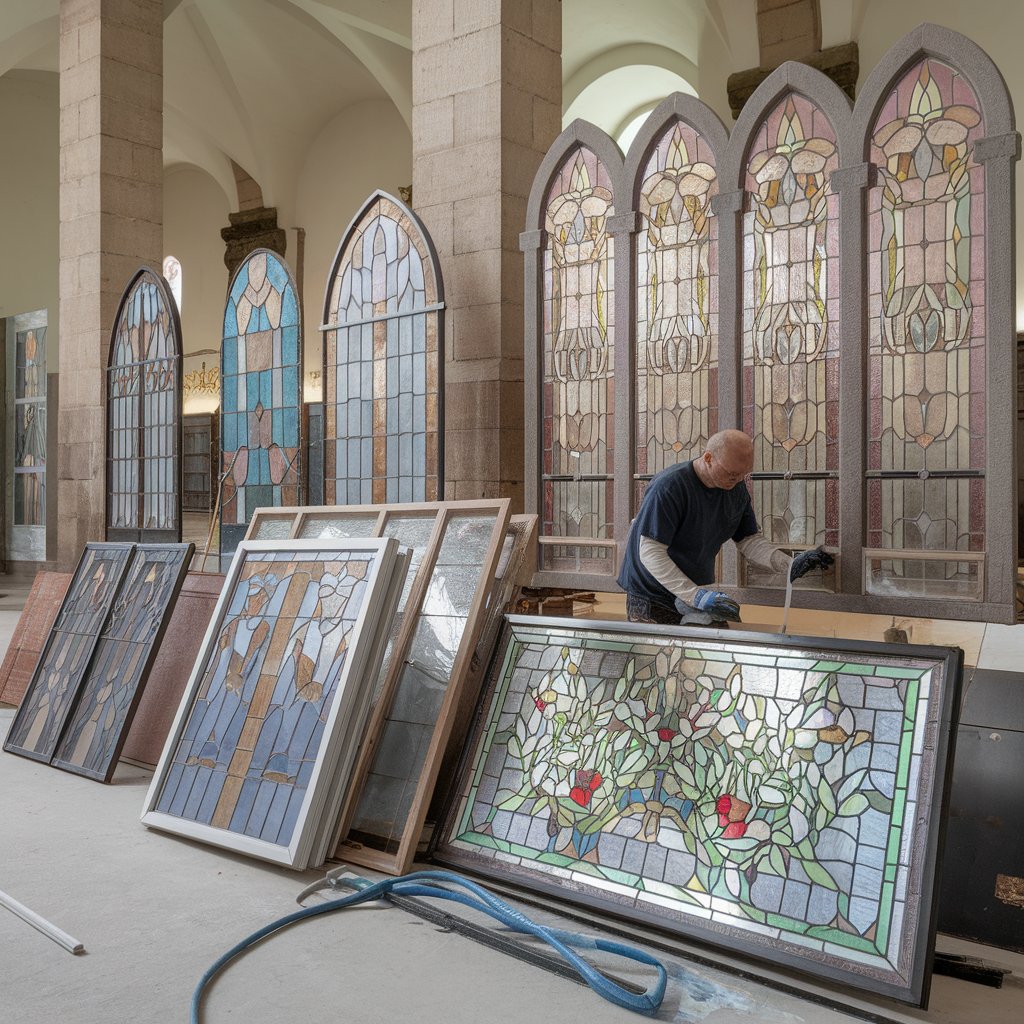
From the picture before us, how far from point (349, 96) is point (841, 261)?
14515 millimetres

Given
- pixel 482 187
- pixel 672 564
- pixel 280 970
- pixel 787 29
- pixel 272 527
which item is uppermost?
pixel 787 29

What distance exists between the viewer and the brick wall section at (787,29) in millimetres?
9984

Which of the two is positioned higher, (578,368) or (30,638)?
(578,368)

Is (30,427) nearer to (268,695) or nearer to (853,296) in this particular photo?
(268,695)

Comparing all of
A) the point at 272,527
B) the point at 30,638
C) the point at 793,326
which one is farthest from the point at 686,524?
the point at 30,638

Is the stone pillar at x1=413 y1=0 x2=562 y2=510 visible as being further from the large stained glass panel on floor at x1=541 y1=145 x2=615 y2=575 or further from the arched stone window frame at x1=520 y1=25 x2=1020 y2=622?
the arched stone window frame at x1=520 y1=25 x2=1020 y2=622

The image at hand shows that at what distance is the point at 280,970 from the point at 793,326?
3172 mm

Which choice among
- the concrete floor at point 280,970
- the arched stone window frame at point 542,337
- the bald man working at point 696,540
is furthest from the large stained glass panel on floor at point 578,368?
the concrete floor at point 280,970

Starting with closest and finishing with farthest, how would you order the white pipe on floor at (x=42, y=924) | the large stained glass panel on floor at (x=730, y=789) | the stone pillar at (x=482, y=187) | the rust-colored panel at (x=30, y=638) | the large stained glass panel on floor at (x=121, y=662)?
the large stained glass panel on floor at (x=730, y=789)
the white pipe on floor at (x=42, y=924)
the large stained glass panel on floor at (x=121, y=662)
the stone pillar at (x=482, y=187)
the rust-colored panel at (x=30, y=638)

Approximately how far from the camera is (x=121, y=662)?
518 centimetres

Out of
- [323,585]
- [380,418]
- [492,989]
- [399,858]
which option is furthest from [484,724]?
[380,418]

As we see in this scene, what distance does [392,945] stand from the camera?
9.77ft

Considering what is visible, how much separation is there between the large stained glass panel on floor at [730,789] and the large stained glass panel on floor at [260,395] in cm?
322

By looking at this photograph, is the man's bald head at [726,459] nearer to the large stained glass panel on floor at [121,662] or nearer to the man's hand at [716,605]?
the man's hand at [716,605]
